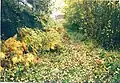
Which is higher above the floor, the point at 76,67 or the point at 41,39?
the point at 41,39

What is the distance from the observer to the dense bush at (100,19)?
266 inches

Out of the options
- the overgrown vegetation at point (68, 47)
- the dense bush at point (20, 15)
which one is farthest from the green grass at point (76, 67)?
the dense bush at point (20, 15)

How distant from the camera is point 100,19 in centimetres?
681

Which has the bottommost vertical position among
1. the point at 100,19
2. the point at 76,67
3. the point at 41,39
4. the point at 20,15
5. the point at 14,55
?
the point at 76,67

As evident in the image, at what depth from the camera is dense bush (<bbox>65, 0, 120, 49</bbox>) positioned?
677cm

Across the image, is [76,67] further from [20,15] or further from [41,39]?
[20,15]

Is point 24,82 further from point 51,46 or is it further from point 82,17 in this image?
point 82,17

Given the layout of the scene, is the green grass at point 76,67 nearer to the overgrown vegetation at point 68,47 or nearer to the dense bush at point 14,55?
the overgrown vegetation at point 68,47

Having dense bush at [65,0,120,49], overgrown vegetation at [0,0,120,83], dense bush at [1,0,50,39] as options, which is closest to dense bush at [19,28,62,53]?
overgrown vegetation at [0,0,120,83]

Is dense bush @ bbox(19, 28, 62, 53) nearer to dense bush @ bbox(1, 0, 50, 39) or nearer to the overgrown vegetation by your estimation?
the overgrown vegetation

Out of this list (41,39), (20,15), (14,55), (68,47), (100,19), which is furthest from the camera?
(100,19)

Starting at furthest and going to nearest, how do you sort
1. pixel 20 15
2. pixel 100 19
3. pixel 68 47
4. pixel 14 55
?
1. pixel 100 19
2. pixel 68 47
3. pixel 20 15
4. pixel 14 55

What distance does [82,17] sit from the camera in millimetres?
6809

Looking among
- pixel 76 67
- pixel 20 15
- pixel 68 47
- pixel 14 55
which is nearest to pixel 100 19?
pixel 68 47
